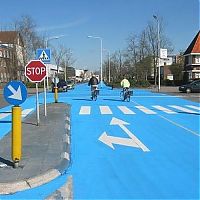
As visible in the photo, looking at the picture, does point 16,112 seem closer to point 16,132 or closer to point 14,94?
point 16,132

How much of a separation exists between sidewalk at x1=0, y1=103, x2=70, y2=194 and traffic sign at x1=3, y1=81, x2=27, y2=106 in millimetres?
1197

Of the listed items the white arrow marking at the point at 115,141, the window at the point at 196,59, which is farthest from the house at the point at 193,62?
the white arrow marking at the point at 115,141

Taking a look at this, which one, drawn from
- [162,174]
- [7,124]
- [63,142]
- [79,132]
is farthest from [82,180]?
[7,124]

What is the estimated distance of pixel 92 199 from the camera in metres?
5.33

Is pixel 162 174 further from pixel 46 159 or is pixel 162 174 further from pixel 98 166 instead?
pixel 46 159

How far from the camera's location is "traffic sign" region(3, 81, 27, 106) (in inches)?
290

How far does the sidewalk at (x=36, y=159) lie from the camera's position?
6057 millimetres

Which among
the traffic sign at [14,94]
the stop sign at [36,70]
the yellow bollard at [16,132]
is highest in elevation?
the stop sign at [36,70]

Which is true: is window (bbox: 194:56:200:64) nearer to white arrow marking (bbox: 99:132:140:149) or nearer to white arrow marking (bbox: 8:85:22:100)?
white arrow marking (bbox: 99:132:140:149)

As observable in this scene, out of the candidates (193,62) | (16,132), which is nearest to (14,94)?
(16,132)

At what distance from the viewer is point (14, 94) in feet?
24.2

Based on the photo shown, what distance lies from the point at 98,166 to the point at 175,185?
1.82m

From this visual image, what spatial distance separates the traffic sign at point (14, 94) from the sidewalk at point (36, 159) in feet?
3.93

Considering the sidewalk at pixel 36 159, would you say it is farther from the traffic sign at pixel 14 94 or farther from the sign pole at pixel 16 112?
the traffic sign at pixel 14 94
